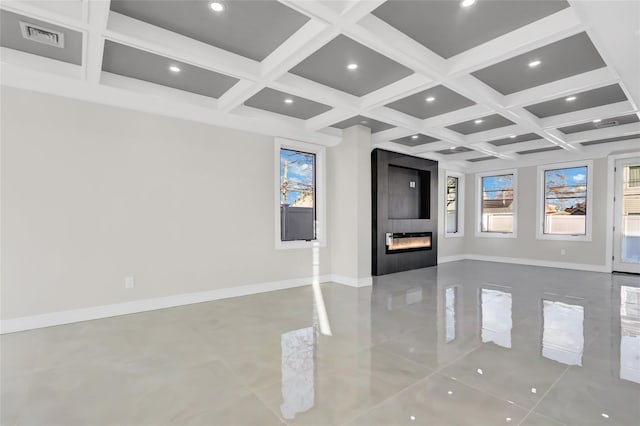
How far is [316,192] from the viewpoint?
20.6 ft

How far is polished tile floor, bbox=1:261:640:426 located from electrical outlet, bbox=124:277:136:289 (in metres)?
0.41

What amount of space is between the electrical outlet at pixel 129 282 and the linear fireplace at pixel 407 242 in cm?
490

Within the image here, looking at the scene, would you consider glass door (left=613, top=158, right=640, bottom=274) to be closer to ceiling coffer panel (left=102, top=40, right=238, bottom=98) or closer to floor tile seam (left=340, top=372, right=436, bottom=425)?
floor tile seam (left=340, top=372, right=436, bottom=425)

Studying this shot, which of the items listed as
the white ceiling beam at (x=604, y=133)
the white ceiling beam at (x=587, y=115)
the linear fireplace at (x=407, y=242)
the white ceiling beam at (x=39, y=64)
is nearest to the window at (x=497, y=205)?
the white ceiling beam at (x=604, y=133)

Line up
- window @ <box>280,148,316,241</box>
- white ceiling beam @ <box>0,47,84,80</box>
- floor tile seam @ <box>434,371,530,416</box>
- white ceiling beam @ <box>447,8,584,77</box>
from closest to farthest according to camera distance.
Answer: floor tile seam @ <box>434,371,530,416</box> < white ceiling beam @ <box>447,8,584,77</box> < white ceiling beam @ <box>0,47,84,80</box> < window @ <box>280,148,316,241</box>

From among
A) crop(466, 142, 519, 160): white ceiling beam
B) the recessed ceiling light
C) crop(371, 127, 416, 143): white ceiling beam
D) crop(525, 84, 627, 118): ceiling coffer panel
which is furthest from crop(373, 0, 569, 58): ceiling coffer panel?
crop(466, 142, 519, 160): white ceiling beam

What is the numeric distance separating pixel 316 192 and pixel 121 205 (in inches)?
132

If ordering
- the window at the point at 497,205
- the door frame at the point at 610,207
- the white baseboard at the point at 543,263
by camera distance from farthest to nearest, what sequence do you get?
the window at the point at 497,205
the white baseboard at the point at 543,263
the door frame at the point at 610,207

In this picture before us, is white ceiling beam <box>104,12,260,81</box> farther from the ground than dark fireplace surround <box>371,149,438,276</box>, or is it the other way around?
white ceiling beam <box>104,12,260,81</box>

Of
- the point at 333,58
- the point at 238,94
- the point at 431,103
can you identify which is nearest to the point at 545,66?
the point at 431,103

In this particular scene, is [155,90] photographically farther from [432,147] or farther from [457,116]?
[432,147]

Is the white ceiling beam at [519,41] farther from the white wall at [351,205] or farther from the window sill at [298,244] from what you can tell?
the window sill at [298,244]

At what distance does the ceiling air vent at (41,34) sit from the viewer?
2.95m

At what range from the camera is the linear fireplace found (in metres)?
7.14
